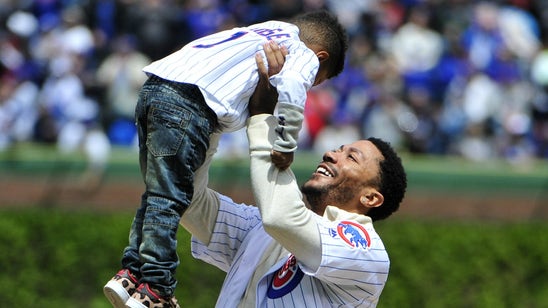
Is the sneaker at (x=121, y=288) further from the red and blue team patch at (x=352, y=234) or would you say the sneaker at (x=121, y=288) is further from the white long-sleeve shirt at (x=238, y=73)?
the red and blue team patch at (x=352, y=234)

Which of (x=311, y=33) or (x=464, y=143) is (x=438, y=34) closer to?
(x=464, y=143)

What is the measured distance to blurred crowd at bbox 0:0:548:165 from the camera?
477 inches

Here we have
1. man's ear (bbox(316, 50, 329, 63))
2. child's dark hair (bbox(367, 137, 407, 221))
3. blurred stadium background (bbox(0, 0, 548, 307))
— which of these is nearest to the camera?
man's ear (bbox(316, 50, 329, 63))

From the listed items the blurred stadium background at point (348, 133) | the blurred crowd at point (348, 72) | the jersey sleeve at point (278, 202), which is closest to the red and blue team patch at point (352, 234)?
the jersey sleeve at point (278, 202)

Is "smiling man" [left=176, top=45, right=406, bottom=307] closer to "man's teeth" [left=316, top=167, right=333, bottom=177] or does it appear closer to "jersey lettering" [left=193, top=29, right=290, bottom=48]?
"man's teeth" [left=316, top=167, right=333, bottom=177]

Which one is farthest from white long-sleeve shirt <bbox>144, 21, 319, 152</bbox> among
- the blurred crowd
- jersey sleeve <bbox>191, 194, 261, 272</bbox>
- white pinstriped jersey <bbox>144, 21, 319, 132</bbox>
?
the blurred crowd

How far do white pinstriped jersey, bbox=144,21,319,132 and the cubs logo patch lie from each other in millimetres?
695

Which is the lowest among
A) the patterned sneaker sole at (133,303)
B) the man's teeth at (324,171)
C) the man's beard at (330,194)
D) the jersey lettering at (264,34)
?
the patterned sneaker sole at (133,303)

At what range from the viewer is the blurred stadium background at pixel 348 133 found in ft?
36.2

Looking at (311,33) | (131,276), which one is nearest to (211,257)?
(131,276)

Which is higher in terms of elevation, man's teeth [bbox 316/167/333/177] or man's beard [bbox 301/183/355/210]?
man's teeth [bbox 316/167/333/177]

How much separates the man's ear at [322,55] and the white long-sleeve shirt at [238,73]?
0.14 metres

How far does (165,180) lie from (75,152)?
7.01m

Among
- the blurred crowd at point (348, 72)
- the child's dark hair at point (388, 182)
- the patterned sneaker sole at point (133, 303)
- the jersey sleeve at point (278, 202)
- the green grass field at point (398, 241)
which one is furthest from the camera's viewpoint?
the blurred crowd at point (348, 72)
